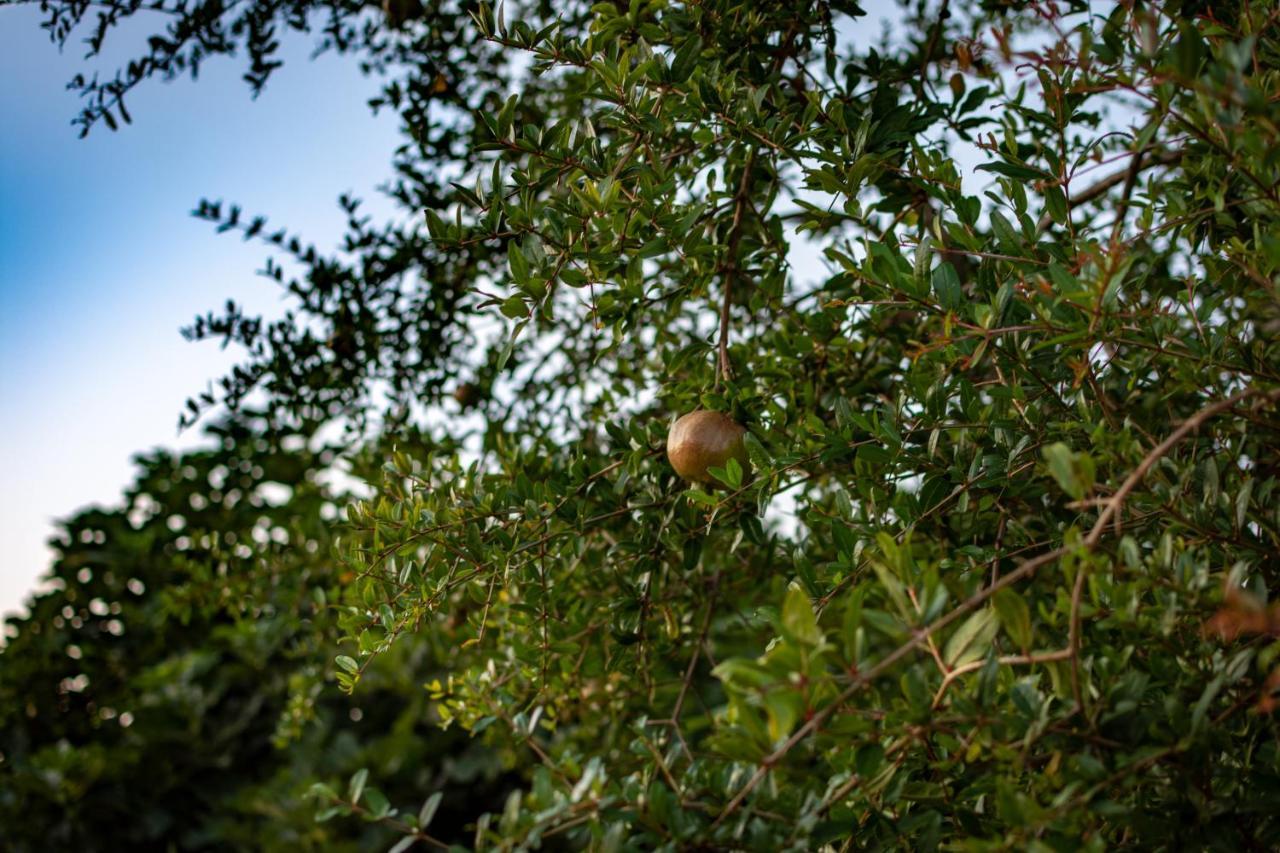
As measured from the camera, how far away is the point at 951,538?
5.11ft

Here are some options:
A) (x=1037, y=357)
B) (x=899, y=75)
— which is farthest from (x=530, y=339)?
(x=1037, y=357)

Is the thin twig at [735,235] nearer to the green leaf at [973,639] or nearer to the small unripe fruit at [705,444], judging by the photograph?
the small unripe fruit at [705,444]

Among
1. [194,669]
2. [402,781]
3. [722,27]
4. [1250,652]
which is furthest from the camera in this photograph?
[194,669]

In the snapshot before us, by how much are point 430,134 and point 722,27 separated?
30.3 inches

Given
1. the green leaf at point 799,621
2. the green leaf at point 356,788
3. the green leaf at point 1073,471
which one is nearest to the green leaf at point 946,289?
the green leaf at point 1073,471

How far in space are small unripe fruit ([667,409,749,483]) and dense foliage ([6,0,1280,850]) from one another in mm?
45

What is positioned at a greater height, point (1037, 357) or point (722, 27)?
point (722, 27)

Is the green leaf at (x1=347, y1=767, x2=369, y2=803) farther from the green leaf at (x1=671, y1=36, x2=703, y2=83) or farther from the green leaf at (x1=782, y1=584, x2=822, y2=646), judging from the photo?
the green leaf at (x1=671, y1=36, x2=703, y2=83)

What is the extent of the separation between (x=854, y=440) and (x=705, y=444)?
0.20 m

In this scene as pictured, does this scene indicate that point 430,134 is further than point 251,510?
No

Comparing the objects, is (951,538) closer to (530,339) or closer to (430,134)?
(530,339)

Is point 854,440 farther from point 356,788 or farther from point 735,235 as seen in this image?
point 356,788

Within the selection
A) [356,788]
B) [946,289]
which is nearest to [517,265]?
[946,289]

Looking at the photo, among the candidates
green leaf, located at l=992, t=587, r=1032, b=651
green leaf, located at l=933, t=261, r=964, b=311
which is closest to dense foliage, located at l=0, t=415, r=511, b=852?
green leaf, located at l=933, t=261, r=964, b=311
